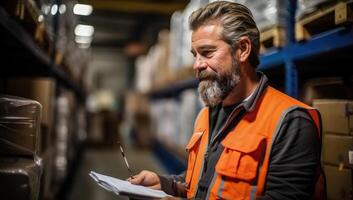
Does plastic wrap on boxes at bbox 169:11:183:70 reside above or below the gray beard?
above

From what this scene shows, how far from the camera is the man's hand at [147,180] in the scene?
2.07 metres

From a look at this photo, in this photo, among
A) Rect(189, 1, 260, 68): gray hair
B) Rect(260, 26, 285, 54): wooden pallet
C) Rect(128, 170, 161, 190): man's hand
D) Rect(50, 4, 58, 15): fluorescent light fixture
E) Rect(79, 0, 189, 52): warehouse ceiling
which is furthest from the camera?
Rect(79, 0, 189, 52): warehouse ceiling

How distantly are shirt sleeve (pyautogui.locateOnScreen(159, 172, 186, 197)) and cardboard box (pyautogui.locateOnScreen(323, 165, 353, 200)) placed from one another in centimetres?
96

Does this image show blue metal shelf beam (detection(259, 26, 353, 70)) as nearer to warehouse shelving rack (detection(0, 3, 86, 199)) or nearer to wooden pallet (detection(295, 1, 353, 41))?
wooden pallet (detection(295, 1, 353, 41))

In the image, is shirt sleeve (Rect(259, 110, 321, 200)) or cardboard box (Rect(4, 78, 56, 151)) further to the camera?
cardboard box (Rect(4, 78, 56, 151))

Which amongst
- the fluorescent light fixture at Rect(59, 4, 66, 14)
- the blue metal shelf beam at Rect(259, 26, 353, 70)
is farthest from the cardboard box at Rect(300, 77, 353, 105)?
the fluorescent light fixture at Rect(59, 4, 66, 14)

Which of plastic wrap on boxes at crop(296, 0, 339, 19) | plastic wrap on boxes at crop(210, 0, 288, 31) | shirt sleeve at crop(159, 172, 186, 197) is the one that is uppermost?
plastic wrap on boxes at crop(210, 0, 288, 31)

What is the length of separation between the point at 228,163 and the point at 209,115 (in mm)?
550

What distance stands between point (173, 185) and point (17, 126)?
3.22 ft

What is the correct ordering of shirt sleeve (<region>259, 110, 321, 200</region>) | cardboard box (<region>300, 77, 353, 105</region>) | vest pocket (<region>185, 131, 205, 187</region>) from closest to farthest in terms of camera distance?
shirt sleeve (<region>259, 110, 321, 200</region>)
vest pocket (<region>185, 131, 205, 187</region>)
cardboard box (<region>300, 77, 353, 105</region>)

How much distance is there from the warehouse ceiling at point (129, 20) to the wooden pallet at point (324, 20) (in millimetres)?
6544

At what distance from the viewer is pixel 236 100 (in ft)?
6.84

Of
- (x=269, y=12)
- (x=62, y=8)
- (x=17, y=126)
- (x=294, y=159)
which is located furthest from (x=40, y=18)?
(x=294, y=159)

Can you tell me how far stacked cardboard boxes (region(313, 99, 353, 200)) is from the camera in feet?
7.29
